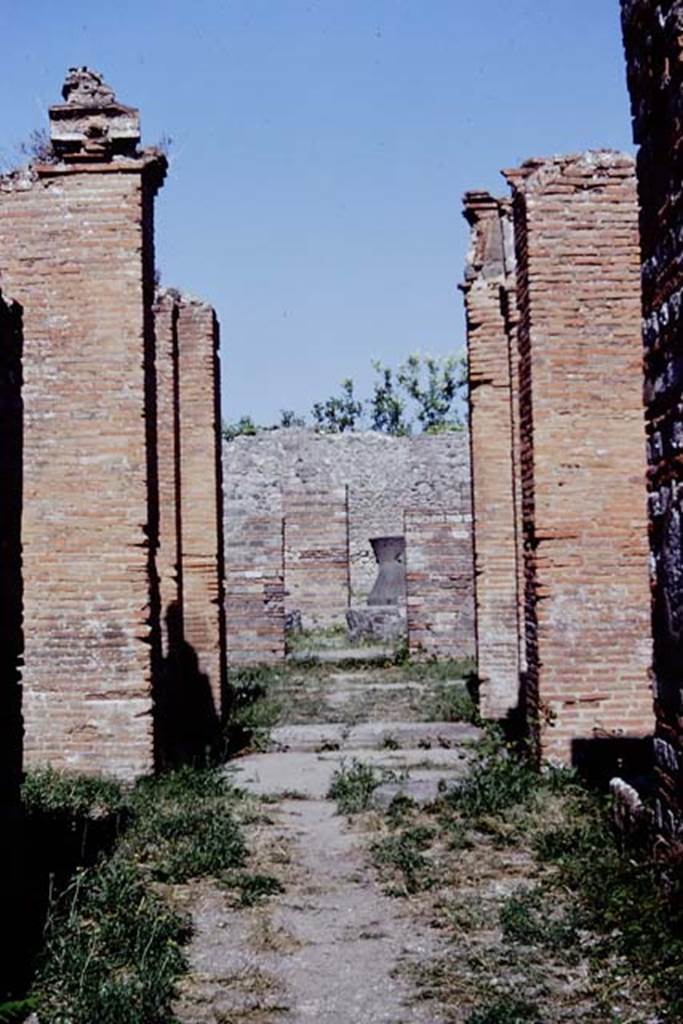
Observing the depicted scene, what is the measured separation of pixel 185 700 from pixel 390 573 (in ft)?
40.5

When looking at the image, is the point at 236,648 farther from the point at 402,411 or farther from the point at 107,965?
the point at 402,411

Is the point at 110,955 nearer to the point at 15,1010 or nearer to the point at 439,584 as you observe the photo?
the point at 15,1010

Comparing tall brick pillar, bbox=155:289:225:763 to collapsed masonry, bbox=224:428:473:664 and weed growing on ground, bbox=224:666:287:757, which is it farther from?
collapsed masonry, bbox=224:428:473:664

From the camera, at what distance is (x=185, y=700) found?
1295 cm

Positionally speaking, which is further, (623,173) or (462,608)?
(462,608)

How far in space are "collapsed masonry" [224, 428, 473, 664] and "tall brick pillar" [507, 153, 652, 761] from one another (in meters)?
11.5

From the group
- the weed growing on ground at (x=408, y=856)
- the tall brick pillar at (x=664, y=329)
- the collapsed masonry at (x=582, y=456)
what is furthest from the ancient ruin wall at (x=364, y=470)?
the tall brick pillar at (x=664, y=329)

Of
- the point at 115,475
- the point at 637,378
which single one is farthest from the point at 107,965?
the point at 637,378

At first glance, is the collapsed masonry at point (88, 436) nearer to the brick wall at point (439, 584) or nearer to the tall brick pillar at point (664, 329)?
the tall brick pillar at point (664, 329)

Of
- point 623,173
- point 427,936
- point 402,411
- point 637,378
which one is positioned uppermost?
point 402,411

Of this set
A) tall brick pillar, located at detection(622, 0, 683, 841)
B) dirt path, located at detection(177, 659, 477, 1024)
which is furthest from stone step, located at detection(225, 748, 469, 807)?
tall brick pillar, located at detection(622, 0, 683, 841)

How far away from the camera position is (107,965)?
471cm

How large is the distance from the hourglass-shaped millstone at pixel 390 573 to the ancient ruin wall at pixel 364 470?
513 centimetres

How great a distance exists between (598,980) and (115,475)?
5682 mm
